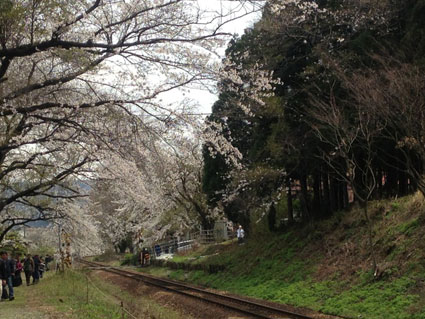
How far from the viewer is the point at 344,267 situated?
14992 mm

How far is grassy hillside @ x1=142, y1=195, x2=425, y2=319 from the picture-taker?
1153cm

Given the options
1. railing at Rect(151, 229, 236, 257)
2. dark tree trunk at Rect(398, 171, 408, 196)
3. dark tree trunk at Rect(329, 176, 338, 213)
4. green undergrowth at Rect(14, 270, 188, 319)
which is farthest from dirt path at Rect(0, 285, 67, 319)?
railing at Rect(151, 229, 236, 257)

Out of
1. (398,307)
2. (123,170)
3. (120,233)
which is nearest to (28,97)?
(123,170)

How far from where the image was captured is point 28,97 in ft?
28.8

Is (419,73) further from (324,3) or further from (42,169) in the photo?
(42,169)

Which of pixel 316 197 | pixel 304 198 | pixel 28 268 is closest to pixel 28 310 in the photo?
pixel 28 268

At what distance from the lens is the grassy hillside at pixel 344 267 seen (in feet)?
37.8

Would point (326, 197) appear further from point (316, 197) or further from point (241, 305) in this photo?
point (241, 305)

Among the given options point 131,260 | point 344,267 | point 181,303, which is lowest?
point 131,260

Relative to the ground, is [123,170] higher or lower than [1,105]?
lower

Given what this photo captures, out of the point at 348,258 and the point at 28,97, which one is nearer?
the point at 28,97

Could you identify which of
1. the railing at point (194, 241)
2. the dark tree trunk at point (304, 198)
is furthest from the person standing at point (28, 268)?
the railing at point (194, 241)

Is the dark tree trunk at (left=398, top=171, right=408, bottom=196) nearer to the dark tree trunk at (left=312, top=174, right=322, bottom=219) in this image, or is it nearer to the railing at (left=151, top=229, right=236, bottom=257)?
the dark tree trunk at (left=312, top=174, right=322, bottom=219)

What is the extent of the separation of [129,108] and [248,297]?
36.1 ft
